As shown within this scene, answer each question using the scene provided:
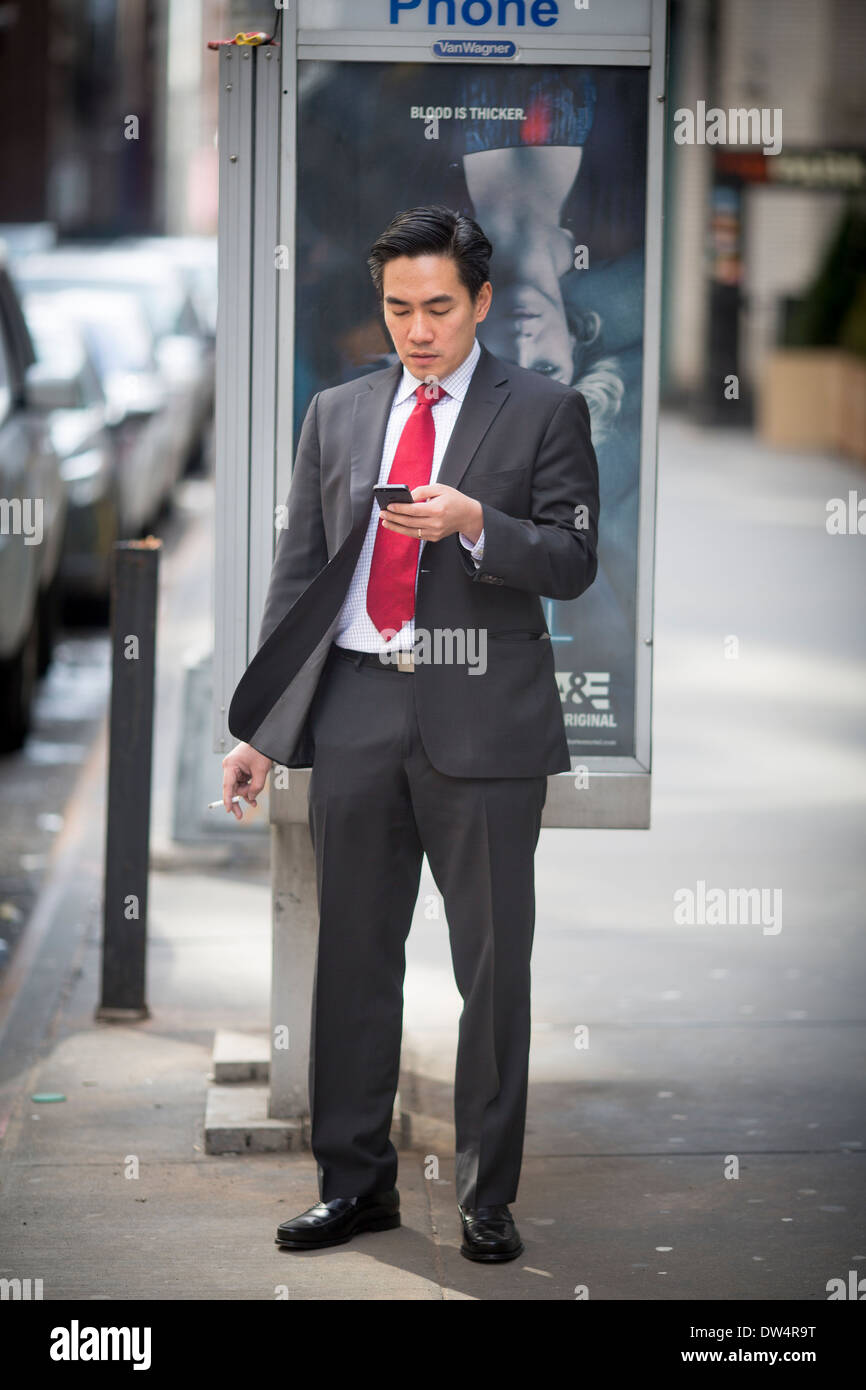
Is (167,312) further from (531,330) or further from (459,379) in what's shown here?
(459,379)

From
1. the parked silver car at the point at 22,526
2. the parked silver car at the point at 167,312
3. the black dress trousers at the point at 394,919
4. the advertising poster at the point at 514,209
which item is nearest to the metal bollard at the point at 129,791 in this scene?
the advertising poster at the point at 514,209

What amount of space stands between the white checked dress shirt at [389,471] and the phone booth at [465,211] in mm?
588

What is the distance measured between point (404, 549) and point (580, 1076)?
6.46ft

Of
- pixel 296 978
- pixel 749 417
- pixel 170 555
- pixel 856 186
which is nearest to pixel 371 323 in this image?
pixel 296 978

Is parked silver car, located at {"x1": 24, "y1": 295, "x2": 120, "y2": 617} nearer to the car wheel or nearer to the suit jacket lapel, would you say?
the car wheel

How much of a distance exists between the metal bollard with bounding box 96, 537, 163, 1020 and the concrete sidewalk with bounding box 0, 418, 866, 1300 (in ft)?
0.53

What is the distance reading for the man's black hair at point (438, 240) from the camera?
13.3ft

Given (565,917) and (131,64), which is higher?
(131,64)

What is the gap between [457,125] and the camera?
474 cm

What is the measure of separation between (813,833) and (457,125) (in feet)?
13.3

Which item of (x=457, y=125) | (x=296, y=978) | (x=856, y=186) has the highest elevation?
(x=856, y=186)

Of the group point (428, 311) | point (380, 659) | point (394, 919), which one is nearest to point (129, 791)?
point (394, 919)

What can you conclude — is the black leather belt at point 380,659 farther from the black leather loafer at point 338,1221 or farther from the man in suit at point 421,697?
the black leather loafer at point 338,1221
